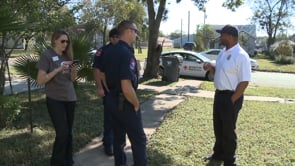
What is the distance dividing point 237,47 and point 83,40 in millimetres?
4969

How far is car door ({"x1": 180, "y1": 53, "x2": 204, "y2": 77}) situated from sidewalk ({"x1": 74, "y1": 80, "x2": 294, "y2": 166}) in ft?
11.6

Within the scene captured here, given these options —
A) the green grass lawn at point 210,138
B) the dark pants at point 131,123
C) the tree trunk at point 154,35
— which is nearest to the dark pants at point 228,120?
the green grass lawn at point 210,138

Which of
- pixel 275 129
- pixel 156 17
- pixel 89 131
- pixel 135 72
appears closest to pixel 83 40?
pixel 89 131

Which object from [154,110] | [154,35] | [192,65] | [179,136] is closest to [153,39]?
[154,35]

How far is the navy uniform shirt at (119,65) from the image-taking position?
406 centimetres

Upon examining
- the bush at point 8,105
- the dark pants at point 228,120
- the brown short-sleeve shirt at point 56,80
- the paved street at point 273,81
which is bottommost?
the paved street at point 273,81

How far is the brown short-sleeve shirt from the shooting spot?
4508 mm

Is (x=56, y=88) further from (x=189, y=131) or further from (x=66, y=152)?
(x=189, y=131)

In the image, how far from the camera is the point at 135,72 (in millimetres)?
4199

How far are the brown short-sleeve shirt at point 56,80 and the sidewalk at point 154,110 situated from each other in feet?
3.49

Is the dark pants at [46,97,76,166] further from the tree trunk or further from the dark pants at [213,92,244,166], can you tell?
the tree trunk

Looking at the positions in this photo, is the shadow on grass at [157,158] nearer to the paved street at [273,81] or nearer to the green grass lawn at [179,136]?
the green grass lawn at [179,136]

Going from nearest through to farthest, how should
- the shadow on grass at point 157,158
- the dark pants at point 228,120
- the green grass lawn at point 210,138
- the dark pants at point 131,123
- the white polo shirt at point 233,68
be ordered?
the dark pants at point 131,123 → the white polo shirt at point 233,68 → the dark pants at point 228,120 → the shadow on grass at point 157,158 → the green grass lawn at point 210,138

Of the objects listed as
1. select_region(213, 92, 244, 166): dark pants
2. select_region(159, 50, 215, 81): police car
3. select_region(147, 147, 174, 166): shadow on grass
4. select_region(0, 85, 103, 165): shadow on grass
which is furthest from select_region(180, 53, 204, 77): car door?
select_region(213, 92, 244, 166): dark pants
